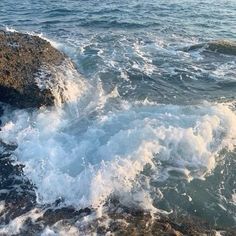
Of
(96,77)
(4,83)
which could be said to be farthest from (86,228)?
(96,77)

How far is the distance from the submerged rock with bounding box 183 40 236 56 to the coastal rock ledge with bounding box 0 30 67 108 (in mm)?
5761

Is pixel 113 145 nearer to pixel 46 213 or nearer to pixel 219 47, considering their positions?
pixel 46 213

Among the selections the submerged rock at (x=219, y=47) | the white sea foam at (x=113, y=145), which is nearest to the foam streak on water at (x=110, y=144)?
the white sea foam at (x=113, y=145)

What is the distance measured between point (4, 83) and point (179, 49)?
28.2ft

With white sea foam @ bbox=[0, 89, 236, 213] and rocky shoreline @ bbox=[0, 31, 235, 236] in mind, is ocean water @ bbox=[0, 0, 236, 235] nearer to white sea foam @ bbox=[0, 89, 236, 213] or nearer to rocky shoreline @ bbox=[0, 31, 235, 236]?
white sea foam @ bbox=[0, 89, 236, 213]

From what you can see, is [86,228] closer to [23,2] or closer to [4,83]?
[4,83]

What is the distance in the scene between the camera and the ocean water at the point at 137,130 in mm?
10035

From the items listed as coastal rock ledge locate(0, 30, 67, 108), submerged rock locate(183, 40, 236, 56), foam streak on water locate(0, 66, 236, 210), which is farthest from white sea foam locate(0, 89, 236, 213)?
submerged rock locate(183, 40, 236, 56)

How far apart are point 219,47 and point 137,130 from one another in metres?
8.28

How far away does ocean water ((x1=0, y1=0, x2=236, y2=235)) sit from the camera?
32.9ft

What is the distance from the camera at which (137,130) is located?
12016 millimetres

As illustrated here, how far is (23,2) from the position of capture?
28.0 m

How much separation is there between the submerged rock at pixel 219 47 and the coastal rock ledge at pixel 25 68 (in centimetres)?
576

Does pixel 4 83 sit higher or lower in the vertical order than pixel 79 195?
higher
